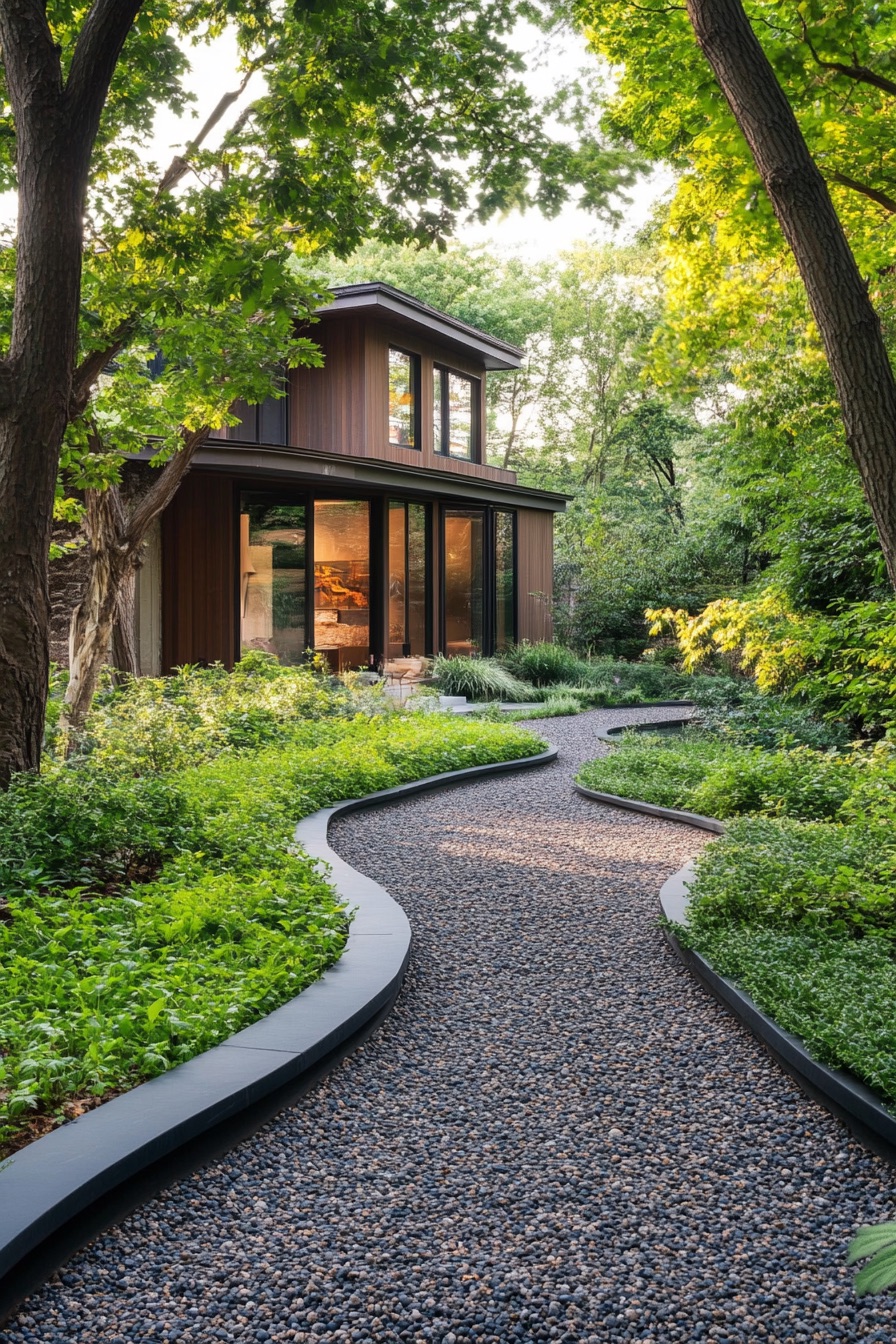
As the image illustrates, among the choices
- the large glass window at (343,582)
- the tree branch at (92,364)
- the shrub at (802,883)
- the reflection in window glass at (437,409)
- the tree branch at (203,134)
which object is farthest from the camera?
the reflection in window glass at (437,409)

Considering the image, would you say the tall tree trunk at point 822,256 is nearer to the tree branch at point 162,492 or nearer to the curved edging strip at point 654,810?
the curved edging strip at point 654,810

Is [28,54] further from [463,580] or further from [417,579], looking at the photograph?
[463,580]

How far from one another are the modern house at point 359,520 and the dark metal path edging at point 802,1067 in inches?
351

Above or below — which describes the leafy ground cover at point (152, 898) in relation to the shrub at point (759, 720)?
below

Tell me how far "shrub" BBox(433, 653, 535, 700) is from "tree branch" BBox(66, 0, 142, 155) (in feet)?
37.8

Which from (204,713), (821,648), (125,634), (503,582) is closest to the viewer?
(821,648)

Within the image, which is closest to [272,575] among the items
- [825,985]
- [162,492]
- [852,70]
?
[162,492]

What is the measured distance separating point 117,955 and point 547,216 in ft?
18.4

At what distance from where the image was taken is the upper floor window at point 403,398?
17344 millimetres

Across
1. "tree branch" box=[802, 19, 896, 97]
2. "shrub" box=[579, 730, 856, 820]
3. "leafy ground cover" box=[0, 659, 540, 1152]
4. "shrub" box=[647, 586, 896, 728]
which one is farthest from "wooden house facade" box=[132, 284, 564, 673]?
"tree branch" box=[802, 19, 896, 97]

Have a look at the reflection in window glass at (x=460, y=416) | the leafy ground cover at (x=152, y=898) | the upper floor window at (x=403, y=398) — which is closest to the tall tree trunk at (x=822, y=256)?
the leafy ground cover at (x=152, y=898)

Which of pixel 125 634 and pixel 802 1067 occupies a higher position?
pixel 125 634

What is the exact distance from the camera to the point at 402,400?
1759cm

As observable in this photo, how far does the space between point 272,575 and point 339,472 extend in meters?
1.99
